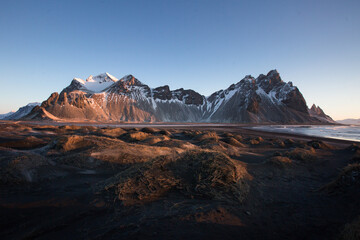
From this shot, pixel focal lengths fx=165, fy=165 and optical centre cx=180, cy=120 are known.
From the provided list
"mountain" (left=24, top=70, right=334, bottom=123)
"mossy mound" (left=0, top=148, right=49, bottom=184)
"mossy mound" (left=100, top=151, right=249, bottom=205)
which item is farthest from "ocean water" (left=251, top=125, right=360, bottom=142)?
"mountain" (left=24, top=70, right=334, bottom=123)

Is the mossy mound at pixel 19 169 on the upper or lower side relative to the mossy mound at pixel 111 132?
upper

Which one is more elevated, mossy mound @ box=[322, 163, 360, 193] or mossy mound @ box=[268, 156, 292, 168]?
mossy mound @ box=[322, 163, 360, 193]

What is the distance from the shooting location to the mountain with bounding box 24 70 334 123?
10906 centimetres

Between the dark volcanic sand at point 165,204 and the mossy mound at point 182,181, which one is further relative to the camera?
the mossy mound at point 182,181

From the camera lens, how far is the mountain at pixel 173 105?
358ft

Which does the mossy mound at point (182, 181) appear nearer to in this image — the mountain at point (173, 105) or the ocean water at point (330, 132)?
the ocean water at point (330, 132)

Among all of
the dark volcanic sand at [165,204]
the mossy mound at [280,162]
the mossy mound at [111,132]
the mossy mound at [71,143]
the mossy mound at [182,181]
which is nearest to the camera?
the dark volcanic sand at [165,204]

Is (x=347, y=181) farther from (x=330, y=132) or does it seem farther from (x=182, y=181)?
(x=330, y=132)

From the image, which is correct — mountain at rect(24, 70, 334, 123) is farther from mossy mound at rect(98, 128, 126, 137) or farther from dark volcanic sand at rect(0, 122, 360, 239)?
dark volcanic sand at rect(0, 122, 360, 239)

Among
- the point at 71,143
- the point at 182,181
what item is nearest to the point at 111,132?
the point at 71,143

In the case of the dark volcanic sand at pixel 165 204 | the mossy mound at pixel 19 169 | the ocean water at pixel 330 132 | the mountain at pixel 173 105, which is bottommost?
the ocean water at pixel 330 132

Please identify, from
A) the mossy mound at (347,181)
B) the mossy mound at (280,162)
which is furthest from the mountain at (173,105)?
the mossy mound at (347,181)

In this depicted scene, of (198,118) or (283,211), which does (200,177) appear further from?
(198,118)

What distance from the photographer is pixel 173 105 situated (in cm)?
16312
